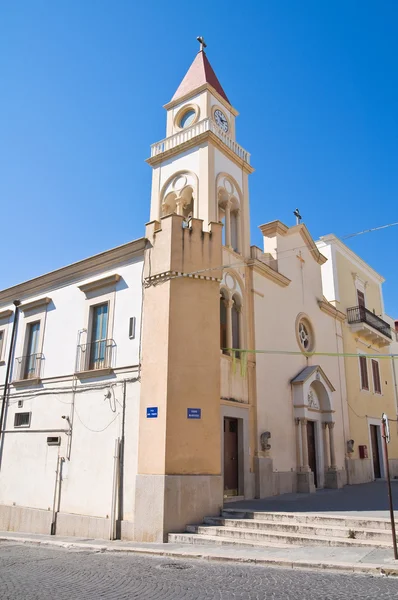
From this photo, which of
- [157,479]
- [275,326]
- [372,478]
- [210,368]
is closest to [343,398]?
[372,478]

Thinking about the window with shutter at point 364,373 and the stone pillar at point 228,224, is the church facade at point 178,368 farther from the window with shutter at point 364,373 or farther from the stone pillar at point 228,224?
the window with shutter at point 364,373

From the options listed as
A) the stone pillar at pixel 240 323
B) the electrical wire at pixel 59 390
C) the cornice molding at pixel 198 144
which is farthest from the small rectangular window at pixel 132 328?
the cornice molding at pixel 198 144

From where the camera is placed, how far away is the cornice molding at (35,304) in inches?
653

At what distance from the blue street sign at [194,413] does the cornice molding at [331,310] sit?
11284 millimetres

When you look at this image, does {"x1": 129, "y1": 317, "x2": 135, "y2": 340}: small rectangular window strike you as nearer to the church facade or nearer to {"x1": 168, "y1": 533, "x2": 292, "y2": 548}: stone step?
the church facade

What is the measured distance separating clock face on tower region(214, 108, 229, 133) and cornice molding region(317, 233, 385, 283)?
871cm

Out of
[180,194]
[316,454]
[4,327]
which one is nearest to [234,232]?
[180,194]

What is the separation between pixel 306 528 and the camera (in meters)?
9.64

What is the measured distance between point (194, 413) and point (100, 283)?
5205 millimetres

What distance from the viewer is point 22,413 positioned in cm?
1616

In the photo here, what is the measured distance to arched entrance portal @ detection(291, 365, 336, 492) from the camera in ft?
55.3

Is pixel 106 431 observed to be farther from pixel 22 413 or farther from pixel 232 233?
pixel 232 233

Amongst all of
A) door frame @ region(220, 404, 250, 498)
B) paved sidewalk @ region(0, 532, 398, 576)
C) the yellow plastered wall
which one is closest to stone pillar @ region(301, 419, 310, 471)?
door frame @ region(220, 404, 250, 498)

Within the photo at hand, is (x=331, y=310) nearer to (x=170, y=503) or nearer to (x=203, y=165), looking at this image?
(x=203, y=165)
